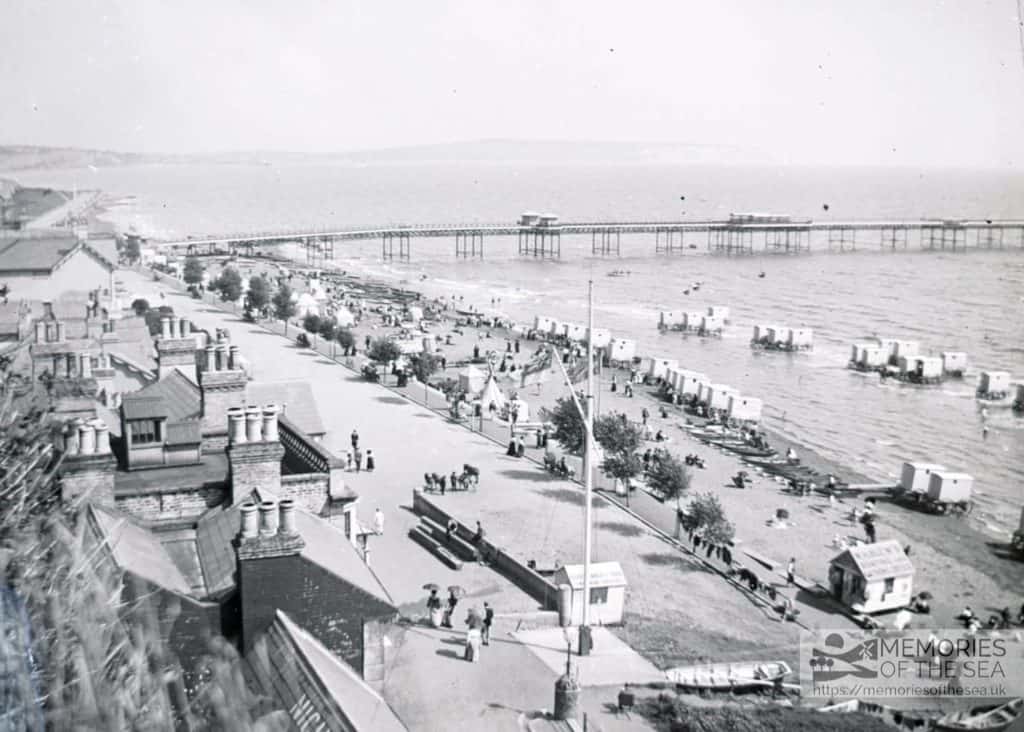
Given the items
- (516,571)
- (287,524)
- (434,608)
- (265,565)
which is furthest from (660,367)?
(265,565)

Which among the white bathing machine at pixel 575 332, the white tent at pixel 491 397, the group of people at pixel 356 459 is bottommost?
the group of people at pixel 356 459

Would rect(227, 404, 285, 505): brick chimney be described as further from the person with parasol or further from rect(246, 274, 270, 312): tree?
rect(246, 274, 270, 312): tree

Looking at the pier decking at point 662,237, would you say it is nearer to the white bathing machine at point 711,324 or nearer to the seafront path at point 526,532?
the white bathing machine at point 711,324

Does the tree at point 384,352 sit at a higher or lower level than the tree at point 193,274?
lower

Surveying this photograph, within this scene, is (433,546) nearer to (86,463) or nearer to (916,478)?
(86,463)

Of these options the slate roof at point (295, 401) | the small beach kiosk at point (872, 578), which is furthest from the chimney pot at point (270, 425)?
the small beach kiosk at point (872, 578)

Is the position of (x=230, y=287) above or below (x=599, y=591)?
above

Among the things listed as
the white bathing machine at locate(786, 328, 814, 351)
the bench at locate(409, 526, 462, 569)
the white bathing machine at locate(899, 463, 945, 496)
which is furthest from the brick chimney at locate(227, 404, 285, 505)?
the white bathing machine at locate(786, 328, 814, 351)
